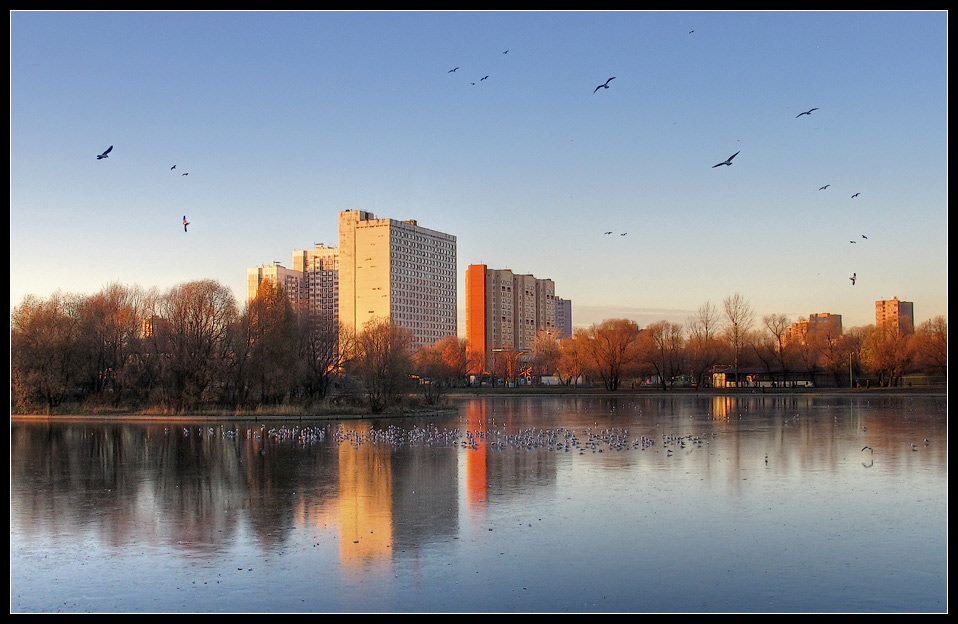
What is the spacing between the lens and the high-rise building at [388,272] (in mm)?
145750

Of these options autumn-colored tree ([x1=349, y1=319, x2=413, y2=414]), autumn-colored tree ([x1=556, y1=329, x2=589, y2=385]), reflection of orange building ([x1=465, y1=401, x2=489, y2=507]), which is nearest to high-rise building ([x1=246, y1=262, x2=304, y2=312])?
autumn-colored tree ([x1=556, y1=329, x2=589, y2=385])

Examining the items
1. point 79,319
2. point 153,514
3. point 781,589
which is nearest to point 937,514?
point 781,589

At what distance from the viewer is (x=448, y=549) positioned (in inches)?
420

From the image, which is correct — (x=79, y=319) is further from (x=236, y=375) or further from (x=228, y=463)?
(x=228, y=463)

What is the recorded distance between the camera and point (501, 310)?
161 metres

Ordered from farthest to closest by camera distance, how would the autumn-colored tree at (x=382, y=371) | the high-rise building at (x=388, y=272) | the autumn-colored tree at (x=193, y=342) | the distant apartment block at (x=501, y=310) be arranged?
the distant apartment block at (x=501, y=310) → the high-rise building at (x=388, y=272) → the autumn-colored tree at (x=193, y=342) → the autumn-colored tree at (x=382, y=371)

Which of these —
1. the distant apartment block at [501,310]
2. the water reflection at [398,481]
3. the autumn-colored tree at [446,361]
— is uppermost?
the distant apartment block at [501,310]

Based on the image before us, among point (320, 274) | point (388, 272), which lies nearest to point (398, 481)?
point (388, 272)

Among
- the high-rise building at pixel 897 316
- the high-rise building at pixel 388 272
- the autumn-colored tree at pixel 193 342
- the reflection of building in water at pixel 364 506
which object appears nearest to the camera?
the reflection of building in water at pixel 364 506

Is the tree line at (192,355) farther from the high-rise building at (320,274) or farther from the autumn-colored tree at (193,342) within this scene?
the high-rise building at (320,274)

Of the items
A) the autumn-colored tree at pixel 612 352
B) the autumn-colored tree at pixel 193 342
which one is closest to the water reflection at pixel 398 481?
the autumn-colored tree at pixel 193 342

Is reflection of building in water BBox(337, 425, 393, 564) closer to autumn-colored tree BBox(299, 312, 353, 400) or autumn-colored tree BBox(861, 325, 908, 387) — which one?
autumn-colored tree BBox(299, 312, 353, 400)

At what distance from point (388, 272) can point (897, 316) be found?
76.3 meters

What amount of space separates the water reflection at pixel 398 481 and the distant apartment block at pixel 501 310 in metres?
121
